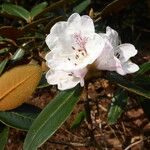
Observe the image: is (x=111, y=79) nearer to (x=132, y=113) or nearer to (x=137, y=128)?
(x=137, y=128)

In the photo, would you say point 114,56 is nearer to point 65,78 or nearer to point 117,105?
point 65,78

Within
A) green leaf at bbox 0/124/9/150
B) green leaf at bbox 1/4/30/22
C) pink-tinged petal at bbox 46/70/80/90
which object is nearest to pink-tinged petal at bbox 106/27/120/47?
pink-tinged petal at bbox 46/70/80/90

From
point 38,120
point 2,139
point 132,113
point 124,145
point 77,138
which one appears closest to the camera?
point 38,120

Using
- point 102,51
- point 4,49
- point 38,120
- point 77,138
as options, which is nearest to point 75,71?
point 102,51

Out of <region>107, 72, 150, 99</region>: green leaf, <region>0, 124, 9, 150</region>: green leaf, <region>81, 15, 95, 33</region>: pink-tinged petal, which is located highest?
<region>81, 15, 95, 33</region>: pink-tinged petal

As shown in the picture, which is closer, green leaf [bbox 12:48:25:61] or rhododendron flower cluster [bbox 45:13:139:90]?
rhododendron flower cluster [bbox 45:13:139:90]

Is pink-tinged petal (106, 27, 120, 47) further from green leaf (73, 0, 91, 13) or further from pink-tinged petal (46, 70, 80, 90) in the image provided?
green leaf (73, 0, 91, 13)
